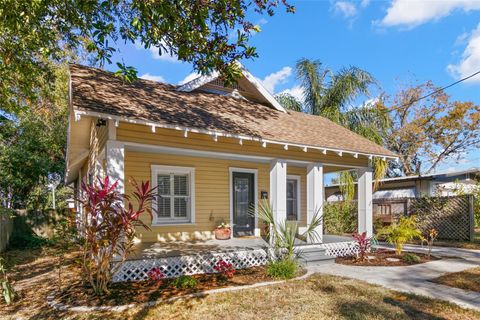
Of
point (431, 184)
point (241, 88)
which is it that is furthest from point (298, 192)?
point (431, 184)

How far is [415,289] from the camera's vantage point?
6273mm

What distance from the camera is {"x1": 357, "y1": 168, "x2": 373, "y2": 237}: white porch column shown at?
1048 cm

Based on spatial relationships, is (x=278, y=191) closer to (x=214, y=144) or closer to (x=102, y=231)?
(x=214, y=144)

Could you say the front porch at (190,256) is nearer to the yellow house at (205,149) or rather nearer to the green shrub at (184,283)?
the green shrub at (184,283)

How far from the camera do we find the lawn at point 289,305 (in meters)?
4.84

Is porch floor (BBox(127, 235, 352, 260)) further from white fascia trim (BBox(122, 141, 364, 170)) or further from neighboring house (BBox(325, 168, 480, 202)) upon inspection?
neighboring house (BBox(325, 168, 480, 202))

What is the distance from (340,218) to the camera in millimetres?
16328

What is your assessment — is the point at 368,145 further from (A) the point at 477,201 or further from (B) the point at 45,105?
(B) the point at 45,105

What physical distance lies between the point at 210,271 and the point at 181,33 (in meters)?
5.10

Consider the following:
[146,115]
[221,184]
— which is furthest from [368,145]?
[146,115]

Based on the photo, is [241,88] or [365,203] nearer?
[365,203]

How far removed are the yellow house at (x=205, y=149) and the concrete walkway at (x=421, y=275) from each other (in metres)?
2.00

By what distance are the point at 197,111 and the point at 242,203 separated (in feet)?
12.6

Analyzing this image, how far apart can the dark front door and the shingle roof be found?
87.8 inches
